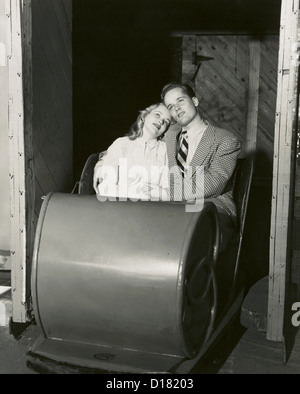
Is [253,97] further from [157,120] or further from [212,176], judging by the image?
[212,176]

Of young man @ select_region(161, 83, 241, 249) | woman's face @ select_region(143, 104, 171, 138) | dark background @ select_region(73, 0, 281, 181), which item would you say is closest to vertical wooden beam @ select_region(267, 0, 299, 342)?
young man @ select_region(161, 83, 241, 249)

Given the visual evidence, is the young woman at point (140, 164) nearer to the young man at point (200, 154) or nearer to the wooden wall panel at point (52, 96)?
the young man at point (200, 154)

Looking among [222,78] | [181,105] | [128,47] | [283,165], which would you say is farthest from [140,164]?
[222,78]

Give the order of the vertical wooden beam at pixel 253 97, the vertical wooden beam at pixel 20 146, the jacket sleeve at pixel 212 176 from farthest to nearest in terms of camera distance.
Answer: the vertical wooden beam at pixel 253 97 < the jacket sleeve at pixel 212 176 < the vertical wooden beam at pixel 20 146

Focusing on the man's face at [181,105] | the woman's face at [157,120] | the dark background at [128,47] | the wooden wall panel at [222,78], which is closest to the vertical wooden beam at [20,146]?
the woman's face at [157,120]

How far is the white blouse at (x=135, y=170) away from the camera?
360 cm

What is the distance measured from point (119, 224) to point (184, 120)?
1.13m

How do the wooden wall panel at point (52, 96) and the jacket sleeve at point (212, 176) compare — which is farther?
the wooden wall panel at point (52, 96)

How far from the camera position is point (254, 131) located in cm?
827

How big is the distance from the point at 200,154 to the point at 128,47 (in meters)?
4.64

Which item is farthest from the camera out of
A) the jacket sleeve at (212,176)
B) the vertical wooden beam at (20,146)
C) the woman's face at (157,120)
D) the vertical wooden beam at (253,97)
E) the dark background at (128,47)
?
the vertical wooden beam at (253,97)

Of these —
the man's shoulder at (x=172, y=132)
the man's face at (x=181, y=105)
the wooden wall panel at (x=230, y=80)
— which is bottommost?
the man's shoulder at (x=172, y=132)
